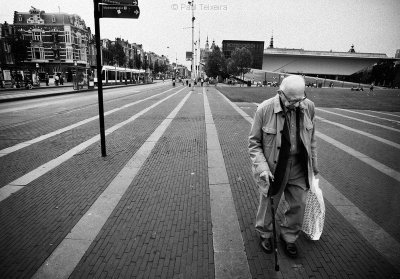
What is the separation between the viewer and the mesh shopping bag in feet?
9.33

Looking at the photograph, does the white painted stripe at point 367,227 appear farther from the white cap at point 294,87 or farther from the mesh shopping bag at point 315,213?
the white cap at point 294,87

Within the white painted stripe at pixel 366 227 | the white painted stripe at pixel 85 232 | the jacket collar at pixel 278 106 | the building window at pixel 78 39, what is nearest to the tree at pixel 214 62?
the building window at pixel 78 39

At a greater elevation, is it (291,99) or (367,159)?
(291,99)

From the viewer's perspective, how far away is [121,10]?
498 centimetres

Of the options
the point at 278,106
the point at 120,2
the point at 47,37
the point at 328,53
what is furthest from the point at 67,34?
the point at 328,53

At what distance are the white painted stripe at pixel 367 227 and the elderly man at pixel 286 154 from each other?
0.94 metres

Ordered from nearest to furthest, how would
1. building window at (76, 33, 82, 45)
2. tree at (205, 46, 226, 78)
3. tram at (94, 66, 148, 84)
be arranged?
tram at (94, 66, 148, 84) < building window at (76, 33, 82, 45) < tree at (205, 46, 226, 78)

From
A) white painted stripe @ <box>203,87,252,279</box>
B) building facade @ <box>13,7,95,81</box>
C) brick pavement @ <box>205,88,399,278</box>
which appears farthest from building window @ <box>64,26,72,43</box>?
brick pavement @ <box>205,88,399,278</box>

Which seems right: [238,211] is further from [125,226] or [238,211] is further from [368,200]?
[368,200]

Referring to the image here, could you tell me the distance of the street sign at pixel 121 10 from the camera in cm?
497

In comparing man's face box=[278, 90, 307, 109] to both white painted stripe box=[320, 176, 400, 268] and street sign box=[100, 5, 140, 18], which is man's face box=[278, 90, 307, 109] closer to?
white painted stripe box=[320, 176, 400, 268]

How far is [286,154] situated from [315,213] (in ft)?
2.76

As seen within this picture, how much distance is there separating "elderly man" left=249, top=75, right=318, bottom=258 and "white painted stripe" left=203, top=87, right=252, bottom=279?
335 millimetres

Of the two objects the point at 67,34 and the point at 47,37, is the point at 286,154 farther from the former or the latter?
the point at 47,37
